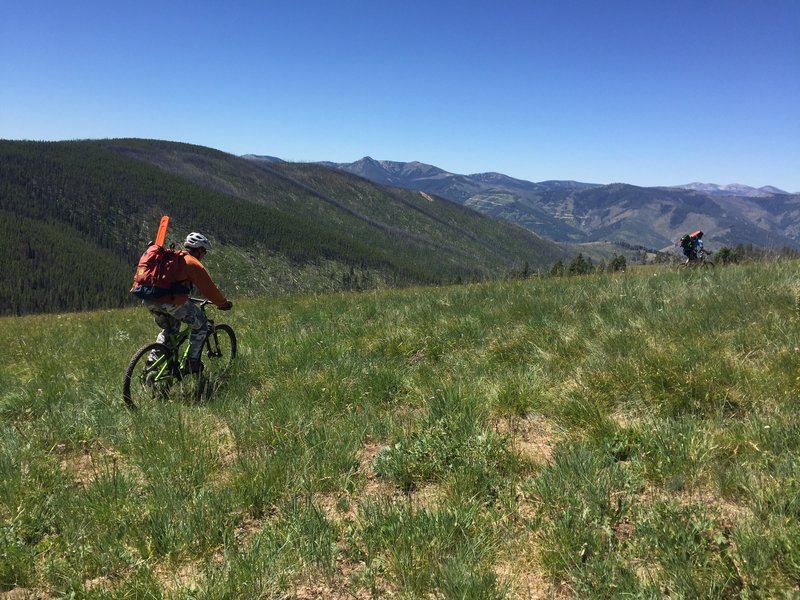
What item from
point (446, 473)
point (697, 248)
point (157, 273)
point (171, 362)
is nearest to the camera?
point (446, 473)

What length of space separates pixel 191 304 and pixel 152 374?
4.00 feet

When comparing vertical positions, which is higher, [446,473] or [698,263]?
[698,263]

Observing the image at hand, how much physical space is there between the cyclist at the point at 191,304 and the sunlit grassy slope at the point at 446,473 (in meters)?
1.03

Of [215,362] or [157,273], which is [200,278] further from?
[215,362]

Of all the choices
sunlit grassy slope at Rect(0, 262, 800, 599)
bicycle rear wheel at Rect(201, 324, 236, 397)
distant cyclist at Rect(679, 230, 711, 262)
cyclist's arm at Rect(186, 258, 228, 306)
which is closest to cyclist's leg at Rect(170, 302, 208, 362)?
bicycle rear wheel at Rect(201, 324, 236, 397)

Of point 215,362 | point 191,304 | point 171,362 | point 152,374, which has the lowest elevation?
point 215,362

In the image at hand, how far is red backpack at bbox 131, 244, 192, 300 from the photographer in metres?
6.17

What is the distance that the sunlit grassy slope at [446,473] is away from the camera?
2.91 meters

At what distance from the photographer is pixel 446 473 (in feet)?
13.3

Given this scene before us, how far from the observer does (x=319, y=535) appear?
3.37 metres

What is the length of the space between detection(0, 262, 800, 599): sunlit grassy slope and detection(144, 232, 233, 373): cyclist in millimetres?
1034

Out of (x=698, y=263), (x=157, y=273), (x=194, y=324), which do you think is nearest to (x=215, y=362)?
(x=194, y=324)

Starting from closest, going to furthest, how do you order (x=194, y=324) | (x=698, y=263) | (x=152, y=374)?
(x=152, y=374) → (x=194, y=324) → (x=698, y=263)

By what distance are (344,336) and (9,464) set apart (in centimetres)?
543
